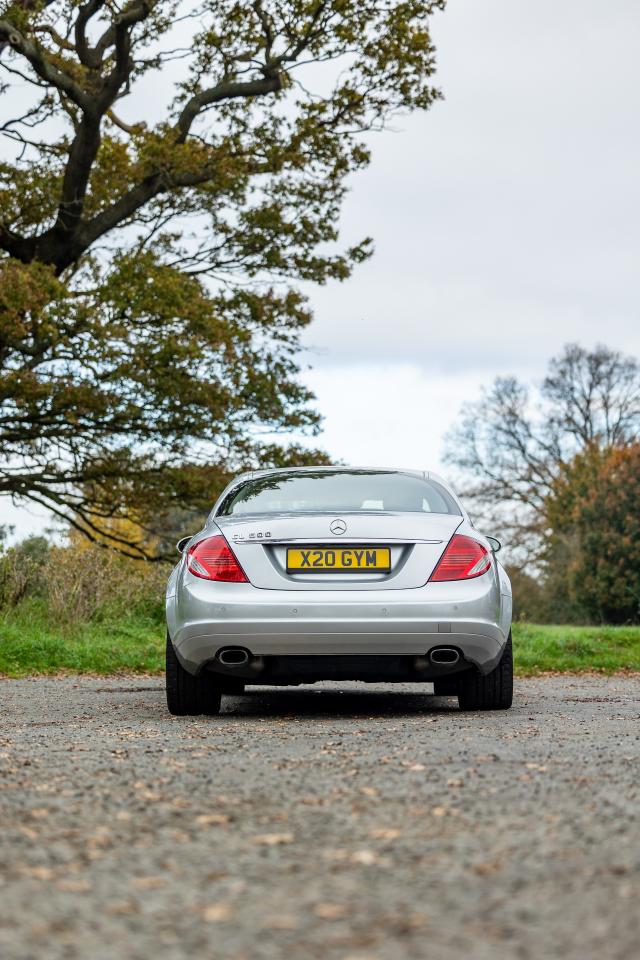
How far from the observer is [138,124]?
18797 millimetres

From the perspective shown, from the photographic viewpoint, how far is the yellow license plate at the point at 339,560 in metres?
6.49

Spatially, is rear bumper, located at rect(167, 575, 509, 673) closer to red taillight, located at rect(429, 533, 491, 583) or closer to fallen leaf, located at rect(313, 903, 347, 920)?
red taillight, located at rect(429, 533, 491, 583)

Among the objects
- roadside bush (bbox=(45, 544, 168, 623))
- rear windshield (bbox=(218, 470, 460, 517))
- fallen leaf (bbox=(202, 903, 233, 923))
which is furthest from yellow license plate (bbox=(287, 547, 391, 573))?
roadside bush (bbox=(45, 544, 168, 623))

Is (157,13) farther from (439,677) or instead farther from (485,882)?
(485,882)

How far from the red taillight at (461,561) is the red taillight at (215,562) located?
1089 mm

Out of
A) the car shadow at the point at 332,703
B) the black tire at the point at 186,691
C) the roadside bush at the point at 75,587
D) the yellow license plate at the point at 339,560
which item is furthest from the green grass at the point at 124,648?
the yellow license plate at the point at 339,560

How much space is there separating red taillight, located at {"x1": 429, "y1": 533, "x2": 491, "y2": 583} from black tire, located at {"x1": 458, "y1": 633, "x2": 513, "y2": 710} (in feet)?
2.15

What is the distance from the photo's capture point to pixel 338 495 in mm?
7082

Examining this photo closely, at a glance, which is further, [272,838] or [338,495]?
[338,495]

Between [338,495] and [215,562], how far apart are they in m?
0.93

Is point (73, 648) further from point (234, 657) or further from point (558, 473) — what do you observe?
point (558, 473)

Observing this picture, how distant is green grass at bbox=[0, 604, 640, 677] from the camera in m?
12.3

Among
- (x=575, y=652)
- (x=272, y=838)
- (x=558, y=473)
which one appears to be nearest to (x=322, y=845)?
(x=272, y=838)

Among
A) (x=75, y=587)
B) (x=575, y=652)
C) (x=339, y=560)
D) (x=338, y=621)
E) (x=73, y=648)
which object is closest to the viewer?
(x=338, y=621)
